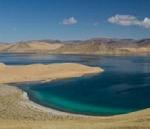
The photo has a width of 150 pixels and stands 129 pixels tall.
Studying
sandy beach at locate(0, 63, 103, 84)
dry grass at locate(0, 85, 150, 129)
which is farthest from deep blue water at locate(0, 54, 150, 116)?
sandy beach at locate(0, 63, 103, 84)

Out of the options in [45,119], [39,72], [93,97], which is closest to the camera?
[45,119]

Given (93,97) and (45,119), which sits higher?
(45,119)

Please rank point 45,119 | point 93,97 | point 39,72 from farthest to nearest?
point 39,72, point 93,97, point 45,119

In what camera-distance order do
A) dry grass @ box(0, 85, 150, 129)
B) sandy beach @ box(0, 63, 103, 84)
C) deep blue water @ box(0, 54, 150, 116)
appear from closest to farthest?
dry grass @ box(0, 85, 150, 129) → deep blue water @ box(0, 54, 150, 116) → sandy beach @ box(0, 63, 103, 84)

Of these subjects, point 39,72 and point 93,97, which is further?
point 39,72

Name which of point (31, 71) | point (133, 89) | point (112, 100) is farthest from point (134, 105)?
point (31, 71)

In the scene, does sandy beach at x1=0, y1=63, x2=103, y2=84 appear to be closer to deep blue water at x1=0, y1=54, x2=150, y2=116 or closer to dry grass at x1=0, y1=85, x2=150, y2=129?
deep blue water at x1=0, y1=54, x2=150, y2=116

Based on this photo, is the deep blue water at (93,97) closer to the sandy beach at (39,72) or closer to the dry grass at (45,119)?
the dry grass at (45,119)

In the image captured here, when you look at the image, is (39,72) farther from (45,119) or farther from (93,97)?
Result: (45,119)

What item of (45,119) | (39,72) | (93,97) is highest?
(45,119)

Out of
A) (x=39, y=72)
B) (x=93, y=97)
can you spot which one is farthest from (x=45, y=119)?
(x=39, y=72)
